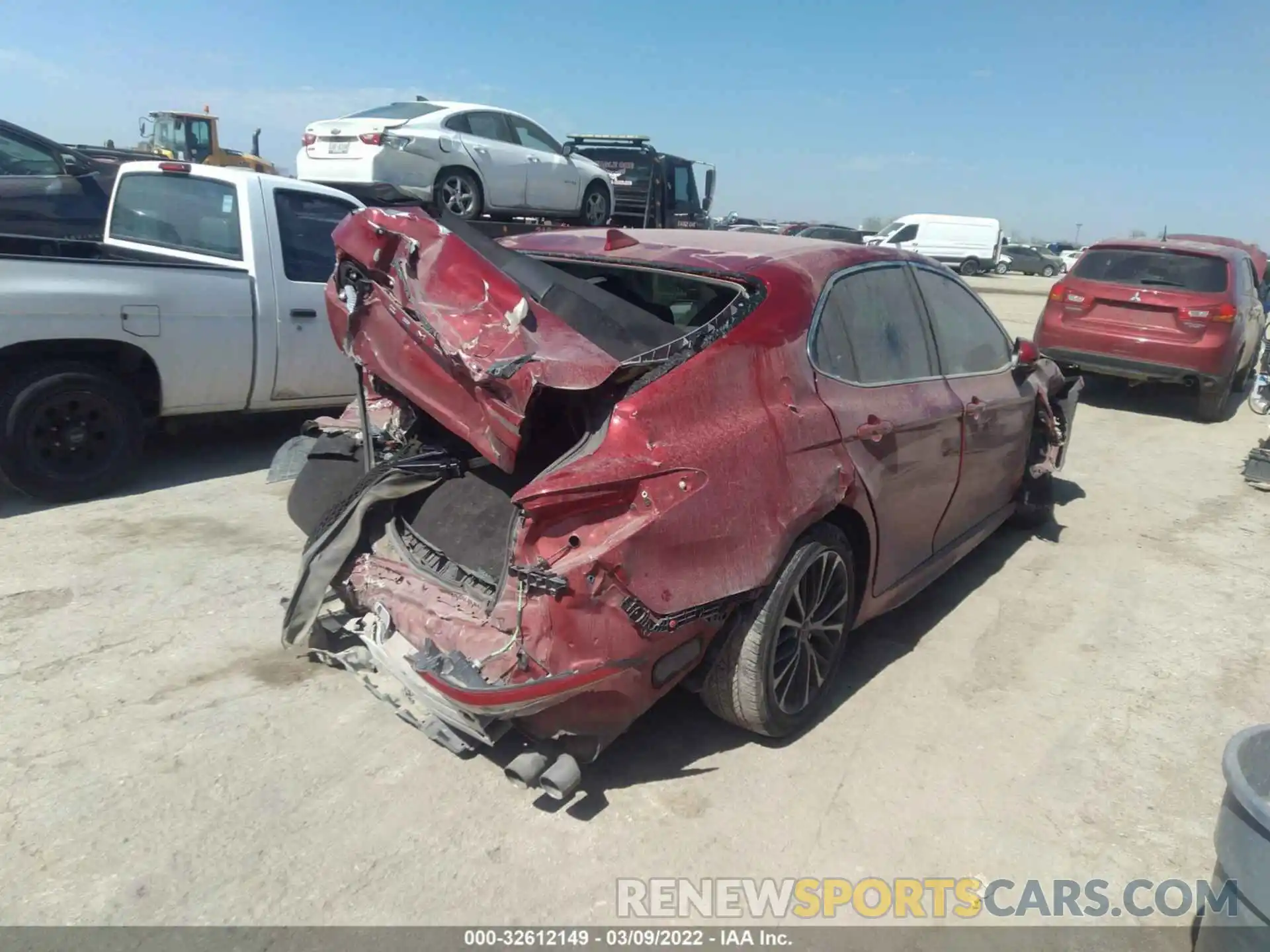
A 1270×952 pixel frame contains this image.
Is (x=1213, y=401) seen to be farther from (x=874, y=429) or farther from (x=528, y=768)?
(x=528, y=768)

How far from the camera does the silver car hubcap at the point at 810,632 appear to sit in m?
3.18

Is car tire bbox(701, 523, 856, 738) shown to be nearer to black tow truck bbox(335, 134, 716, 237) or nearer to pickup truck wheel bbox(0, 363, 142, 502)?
pickup truck wheel bbox(0, 363, 142, 502)

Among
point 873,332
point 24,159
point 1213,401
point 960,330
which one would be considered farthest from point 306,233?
point 1213,401

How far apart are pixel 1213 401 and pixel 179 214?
9.81 metres

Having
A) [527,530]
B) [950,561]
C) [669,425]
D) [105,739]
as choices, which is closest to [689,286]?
[669,425]

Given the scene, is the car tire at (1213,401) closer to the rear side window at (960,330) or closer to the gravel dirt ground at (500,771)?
the gravel dirt ground at (500,771)

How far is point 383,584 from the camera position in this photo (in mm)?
3277

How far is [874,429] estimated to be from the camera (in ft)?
11.3

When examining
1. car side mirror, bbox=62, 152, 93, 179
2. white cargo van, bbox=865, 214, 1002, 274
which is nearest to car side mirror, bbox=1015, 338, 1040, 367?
car side mirror, bbox=62, 152, 93, 179

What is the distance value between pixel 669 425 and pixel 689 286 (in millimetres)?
1073

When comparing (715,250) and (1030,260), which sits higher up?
(715,250)

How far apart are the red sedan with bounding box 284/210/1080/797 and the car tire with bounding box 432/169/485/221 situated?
6951 mm

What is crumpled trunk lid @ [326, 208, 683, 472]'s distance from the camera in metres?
2.72

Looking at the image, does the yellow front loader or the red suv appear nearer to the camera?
the red suv
